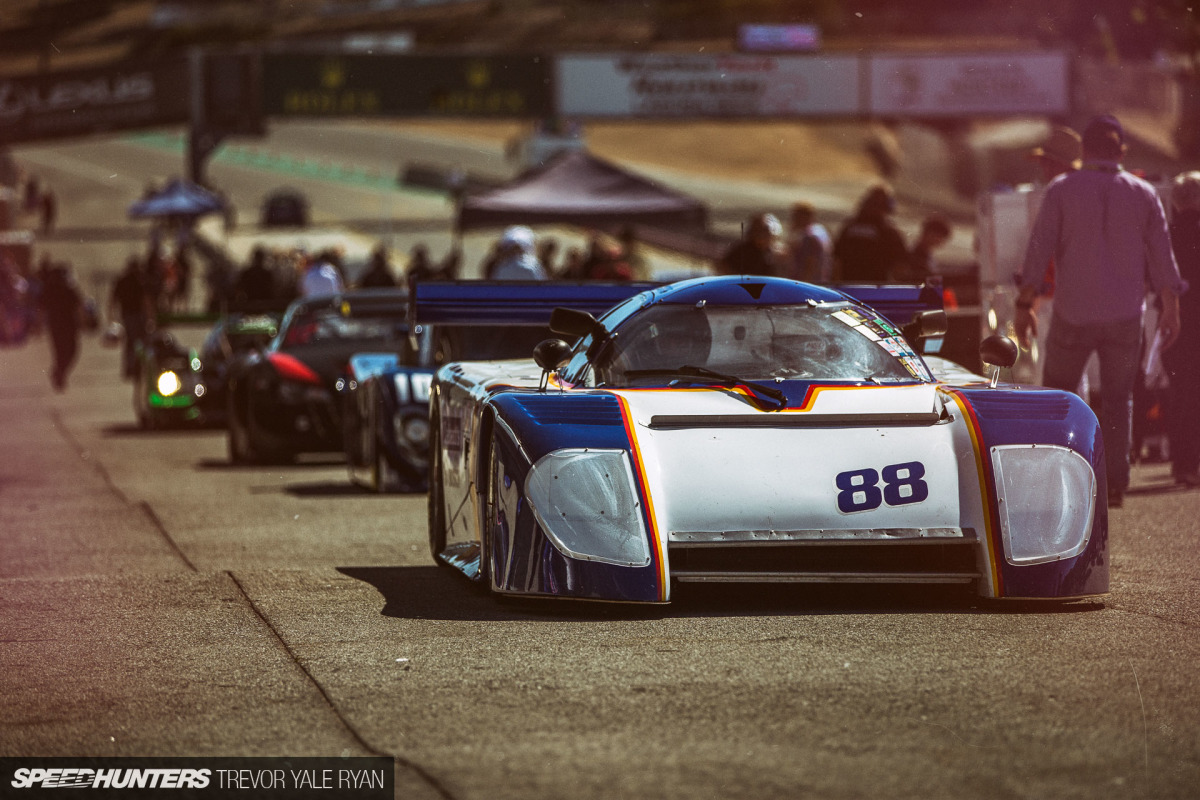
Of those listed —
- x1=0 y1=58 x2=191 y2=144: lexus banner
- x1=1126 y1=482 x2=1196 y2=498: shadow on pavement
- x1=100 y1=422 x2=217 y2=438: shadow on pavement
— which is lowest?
x1=100 y1=422 x2=217 y2=438: shadow on pavement

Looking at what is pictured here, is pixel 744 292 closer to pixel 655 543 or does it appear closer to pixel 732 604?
pixel 732 604

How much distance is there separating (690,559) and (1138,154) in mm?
32766

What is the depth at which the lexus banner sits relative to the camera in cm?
3959

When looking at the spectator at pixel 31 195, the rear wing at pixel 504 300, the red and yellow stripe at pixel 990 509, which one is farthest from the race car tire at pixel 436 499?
the spectator at pixel 31 195

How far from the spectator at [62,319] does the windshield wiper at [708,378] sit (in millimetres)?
18780

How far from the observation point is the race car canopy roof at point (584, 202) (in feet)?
72.7

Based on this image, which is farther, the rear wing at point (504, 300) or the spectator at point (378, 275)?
the spectator at point (378, 275)

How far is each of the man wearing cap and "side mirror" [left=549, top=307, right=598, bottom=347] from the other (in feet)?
8.49

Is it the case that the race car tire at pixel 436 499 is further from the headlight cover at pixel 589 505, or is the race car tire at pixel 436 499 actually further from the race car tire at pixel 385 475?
the race car tire at pixel 385 475

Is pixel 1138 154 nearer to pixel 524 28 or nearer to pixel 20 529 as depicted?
pixel 20 529

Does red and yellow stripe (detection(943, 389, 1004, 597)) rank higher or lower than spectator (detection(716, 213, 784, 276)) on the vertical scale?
lower

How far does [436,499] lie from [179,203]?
30052 millimetres

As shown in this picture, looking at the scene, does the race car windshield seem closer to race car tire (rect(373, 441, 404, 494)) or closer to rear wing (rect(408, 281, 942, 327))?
rear wing (rect(408, 281, 942, 327))

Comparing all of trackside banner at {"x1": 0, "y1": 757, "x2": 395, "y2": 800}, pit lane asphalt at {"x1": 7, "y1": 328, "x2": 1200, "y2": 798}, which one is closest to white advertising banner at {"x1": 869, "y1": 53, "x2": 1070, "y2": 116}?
pit lane asphalt at {"x1": 7, "y1": 328, "x2": 1200, "y2": 798}
